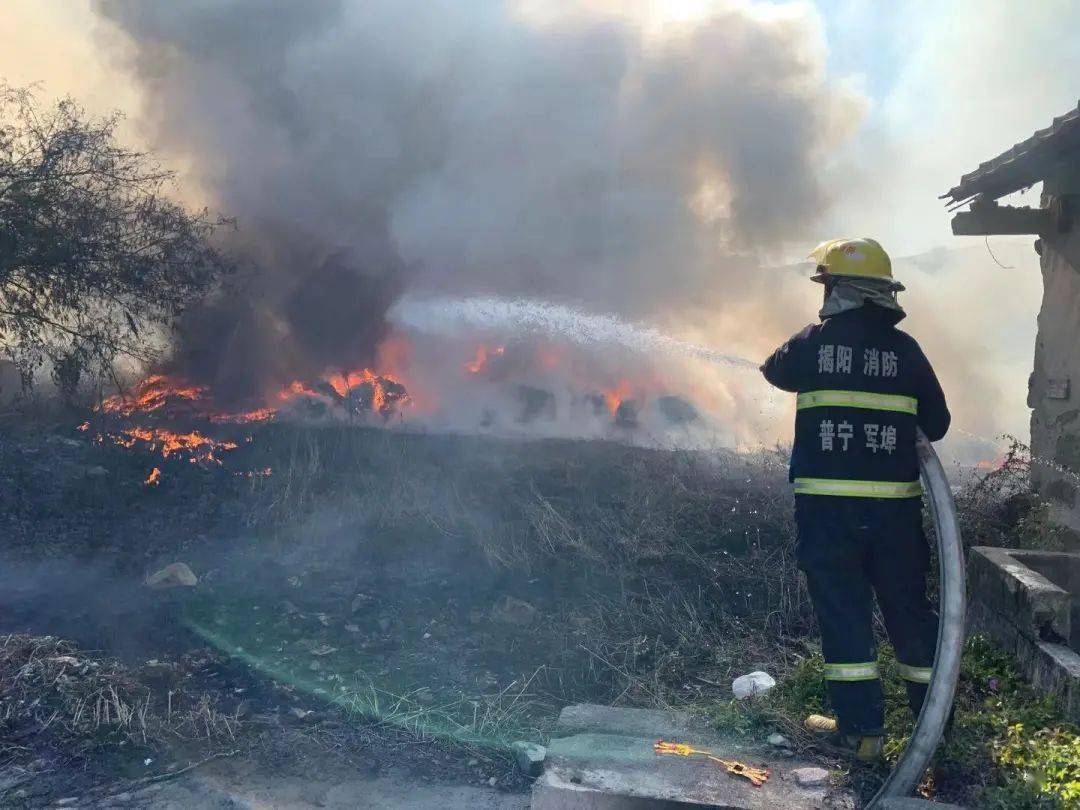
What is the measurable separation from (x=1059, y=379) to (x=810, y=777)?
12.9 feet

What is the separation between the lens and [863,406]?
10.3 feet

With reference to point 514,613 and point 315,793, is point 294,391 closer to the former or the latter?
point 514,613

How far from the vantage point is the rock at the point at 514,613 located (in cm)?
525

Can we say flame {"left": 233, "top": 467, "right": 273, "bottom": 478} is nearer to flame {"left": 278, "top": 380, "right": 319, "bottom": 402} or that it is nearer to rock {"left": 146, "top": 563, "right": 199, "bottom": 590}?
rock {"left": 146, "top": 563, "right": 199, "bottom": 590}

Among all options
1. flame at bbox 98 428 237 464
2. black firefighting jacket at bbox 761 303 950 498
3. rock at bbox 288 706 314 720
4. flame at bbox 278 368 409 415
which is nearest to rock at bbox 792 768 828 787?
black firefighting jacket at bbox 761 303 950 498

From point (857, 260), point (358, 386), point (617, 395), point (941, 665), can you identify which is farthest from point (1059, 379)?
point (358, 386)

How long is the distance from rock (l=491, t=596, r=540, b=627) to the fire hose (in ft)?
8.97

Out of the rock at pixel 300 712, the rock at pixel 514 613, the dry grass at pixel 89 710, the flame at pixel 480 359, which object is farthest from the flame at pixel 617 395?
the dry grass at pixel 89 710

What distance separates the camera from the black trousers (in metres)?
3.09

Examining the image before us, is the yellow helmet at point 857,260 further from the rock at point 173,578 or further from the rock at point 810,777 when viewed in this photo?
the rock at point 173,578

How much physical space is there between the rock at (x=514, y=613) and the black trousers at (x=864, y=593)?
2.45m

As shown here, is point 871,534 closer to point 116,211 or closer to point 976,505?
point 976,505

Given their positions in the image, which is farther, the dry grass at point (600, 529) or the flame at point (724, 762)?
the dry grass at point (600, 529)

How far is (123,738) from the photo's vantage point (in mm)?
3406
